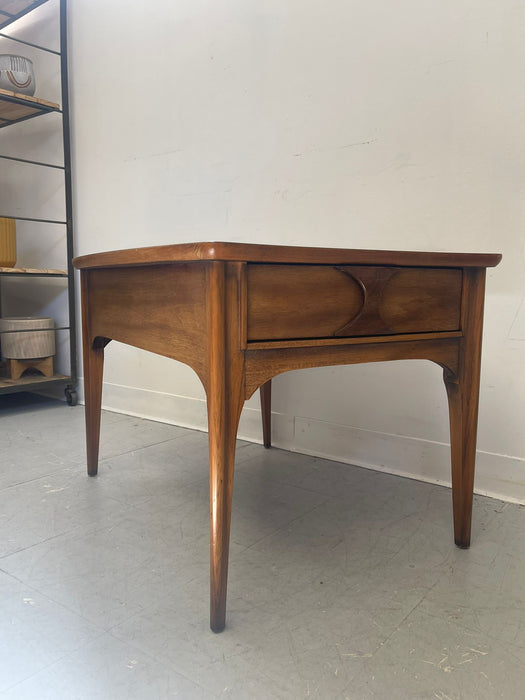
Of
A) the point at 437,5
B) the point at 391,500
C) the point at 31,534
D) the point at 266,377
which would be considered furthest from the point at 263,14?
the point at 31,534

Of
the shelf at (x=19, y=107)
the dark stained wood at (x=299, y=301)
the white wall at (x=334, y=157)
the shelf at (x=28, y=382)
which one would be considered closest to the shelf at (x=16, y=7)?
the white wall at (x=334, y=157)

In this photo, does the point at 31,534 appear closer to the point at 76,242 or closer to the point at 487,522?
the point at 487,522

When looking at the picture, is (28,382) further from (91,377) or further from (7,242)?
(91,377)

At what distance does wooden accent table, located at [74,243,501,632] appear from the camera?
820 mm

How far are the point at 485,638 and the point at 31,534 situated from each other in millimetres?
913

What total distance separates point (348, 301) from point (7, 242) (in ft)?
6.17

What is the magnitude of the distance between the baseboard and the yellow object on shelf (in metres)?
0.95

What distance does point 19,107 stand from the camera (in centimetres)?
235

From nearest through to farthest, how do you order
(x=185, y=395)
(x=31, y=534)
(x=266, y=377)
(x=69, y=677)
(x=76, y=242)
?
(x=69, y=677), (x=266, y=377), (x=31, y=534), (x=185, y=395), (x=76, y=242)

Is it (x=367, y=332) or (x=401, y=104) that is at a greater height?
(x=401, y=104)

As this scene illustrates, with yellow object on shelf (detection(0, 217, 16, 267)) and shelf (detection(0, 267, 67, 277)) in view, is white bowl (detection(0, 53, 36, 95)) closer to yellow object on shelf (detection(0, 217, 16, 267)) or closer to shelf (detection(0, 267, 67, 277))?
yellow object on shelf (detection(0, 217, 16, 267))

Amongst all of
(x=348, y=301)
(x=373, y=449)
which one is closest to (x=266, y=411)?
(x=373, y=449)

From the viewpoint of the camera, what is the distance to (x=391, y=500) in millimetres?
1375

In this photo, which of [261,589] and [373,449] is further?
[373,449]
